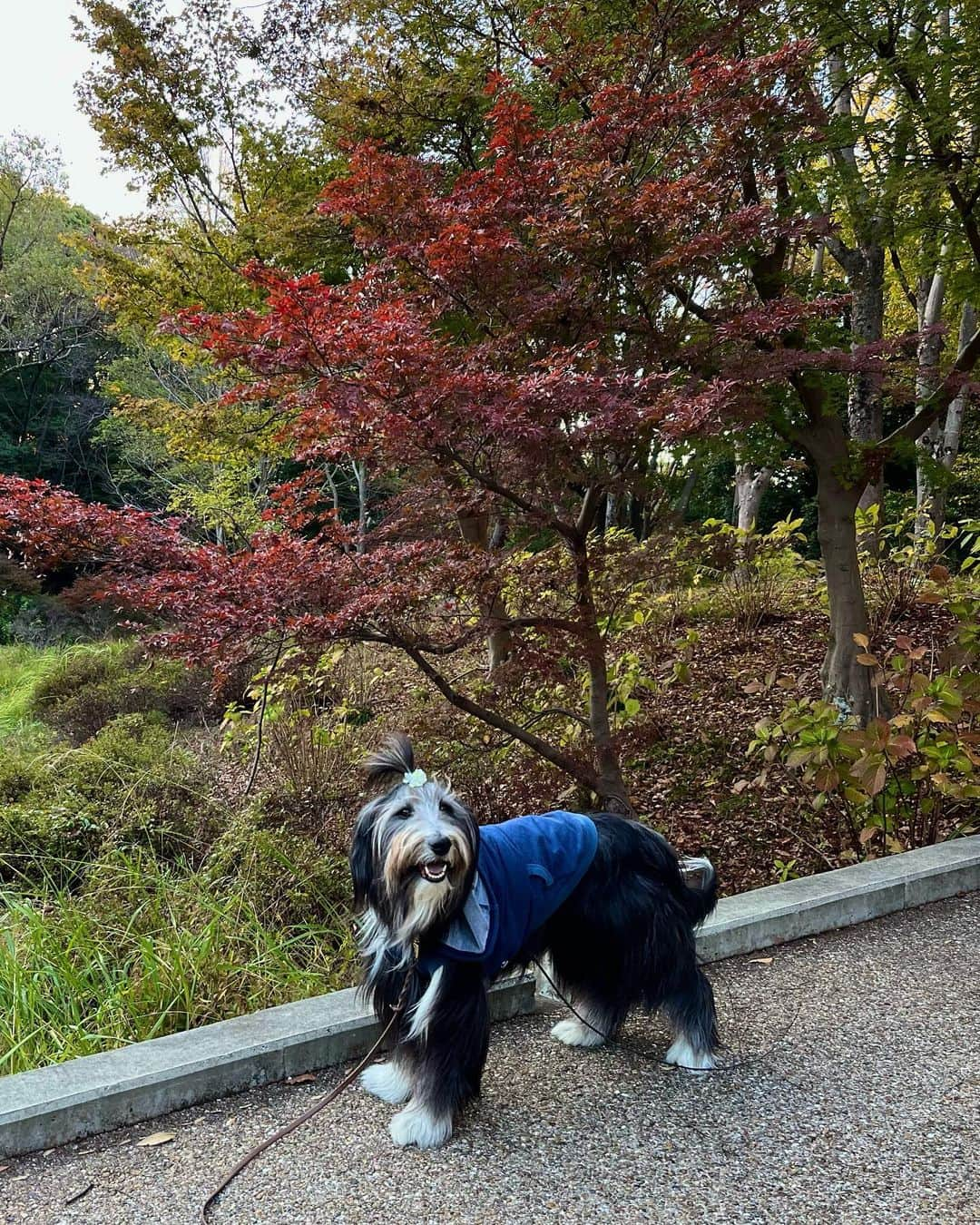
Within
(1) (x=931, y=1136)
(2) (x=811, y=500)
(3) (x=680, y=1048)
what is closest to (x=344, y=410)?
(3) (x=680, y=1048)

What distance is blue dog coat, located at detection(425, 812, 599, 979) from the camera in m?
2.28

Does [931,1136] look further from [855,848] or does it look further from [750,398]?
[750,398]

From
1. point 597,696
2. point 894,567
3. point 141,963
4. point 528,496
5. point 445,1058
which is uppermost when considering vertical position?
point 528,496

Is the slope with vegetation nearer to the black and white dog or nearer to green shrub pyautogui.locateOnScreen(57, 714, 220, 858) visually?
green shrub pyautogui.locateOnScreen(57, 714, 220, 858)

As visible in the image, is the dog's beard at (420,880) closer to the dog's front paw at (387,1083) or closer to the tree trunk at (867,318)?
the dog's front paw at (387,1083)

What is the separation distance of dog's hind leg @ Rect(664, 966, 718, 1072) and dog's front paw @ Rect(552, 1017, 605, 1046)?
22cm

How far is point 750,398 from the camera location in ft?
13.1

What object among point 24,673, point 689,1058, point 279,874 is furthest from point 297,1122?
point 24,673

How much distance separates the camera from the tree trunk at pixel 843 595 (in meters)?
5.63

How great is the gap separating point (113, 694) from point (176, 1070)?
6.99 metres

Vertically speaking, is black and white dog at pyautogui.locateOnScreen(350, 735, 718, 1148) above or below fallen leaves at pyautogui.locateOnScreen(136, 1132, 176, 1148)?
above

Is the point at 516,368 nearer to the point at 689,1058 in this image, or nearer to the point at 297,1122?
the point at 689,1058

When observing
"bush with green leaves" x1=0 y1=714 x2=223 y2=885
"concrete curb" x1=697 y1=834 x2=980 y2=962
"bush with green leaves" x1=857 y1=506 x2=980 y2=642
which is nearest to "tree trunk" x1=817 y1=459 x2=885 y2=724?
"bush with green leaves" x1=857 y1=506 x2=980 y2=642

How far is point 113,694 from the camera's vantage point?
8.80 m
